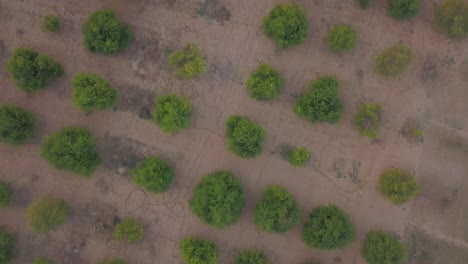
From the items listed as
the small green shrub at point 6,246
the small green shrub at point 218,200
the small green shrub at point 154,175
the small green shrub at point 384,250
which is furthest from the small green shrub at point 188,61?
the small green shrub at point 384,250

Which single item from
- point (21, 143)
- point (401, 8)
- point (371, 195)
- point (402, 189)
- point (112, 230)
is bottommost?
point (112, 230)

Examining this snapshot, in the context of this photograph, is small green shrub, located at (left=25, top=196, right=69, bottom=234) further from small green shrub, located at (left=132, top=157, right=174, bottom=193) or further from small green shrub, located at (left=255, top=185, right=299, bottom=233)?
small green shrub, located at (left=255, top=185, right=299, bottom=233)

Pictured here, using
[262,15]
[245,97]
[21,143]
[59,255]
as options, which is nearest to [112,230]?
[59,255]

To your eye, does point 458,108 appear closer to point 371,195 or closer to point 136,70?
point 371,195

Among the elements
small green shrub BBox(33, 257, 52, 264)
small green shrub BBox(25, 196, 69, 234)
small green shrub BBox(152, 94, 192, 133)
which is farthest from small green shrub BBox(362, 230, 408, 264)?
small green shrub BBox(33, 257, 52, 264)

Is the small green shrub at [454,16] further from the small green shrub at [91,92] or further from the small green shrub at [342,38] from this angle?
the small green shrub at [91,92]

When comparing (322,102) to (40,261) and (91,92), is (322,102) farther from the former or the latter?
(40,261)
